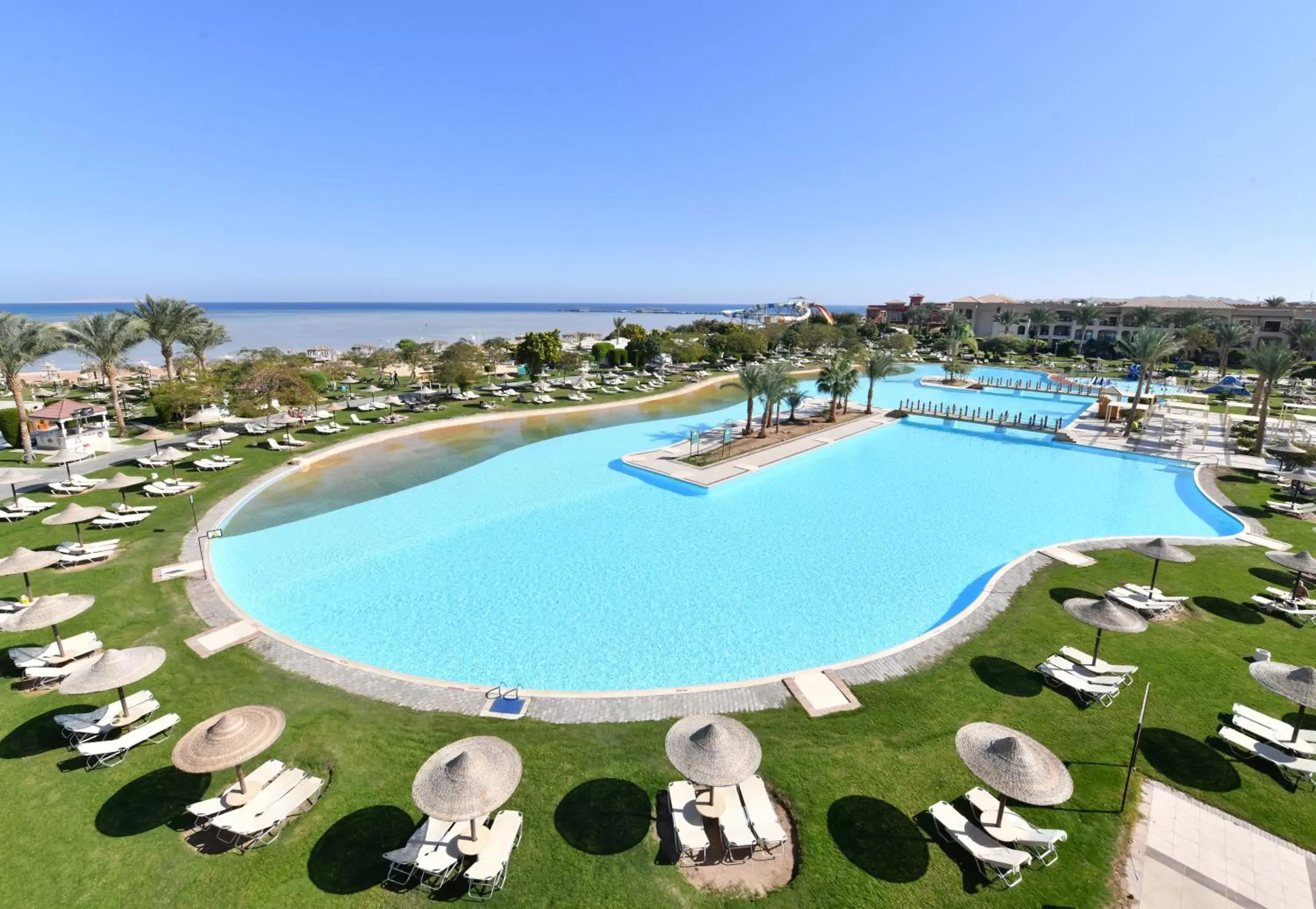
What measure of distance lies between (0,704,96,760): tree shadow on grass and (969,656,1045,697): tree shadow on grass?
1773 cm

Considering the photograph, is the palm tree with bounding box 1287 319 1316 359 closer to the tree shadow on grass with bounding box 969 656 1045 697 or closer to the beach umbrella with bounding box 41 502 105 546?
the tree shadow on grass with bounding box 969 656 1045 697

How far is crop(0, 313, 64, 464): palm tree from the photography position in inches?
1011

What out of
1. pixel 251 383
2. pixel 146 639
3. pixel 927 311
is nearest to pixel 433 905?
pixel 146 639

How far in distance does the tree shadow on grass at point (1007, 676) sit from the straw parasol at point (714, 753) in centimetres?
653

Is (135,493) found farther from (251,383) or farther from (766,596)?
(766,596)

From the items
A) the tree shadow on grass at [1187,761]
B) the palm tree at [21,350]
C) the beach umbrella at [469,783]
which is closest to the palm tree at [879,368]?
the tree shadow on grass at [1187,761]

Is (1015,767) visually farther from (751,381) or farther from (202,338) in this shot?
(202,338)

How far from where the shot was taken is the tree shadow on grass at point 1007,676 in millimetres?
11938

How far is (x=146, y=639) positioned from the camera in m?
13.4

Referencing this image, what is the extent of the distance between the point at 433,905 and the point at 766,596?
36.7 ft

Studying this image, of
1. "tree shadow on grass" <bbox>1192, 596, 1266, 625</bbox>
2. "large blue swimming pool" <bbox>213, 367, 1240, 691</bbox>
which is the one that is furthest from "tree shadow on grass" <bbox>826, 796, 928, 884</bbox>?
"tree shadow on grass" <bbox>1192, 596, 1266, 625</bbox>

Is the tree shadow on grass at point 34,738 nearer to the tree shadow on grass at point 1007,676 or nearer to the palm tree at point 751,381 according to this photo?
the tree shadow on grass at point 1007,676

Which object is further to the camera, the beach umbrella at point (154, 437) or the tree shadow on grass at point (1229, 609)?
the beach umbrella at point (154, 437)

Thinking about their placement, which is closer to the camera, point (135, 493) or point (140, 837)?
point (140, 837)
